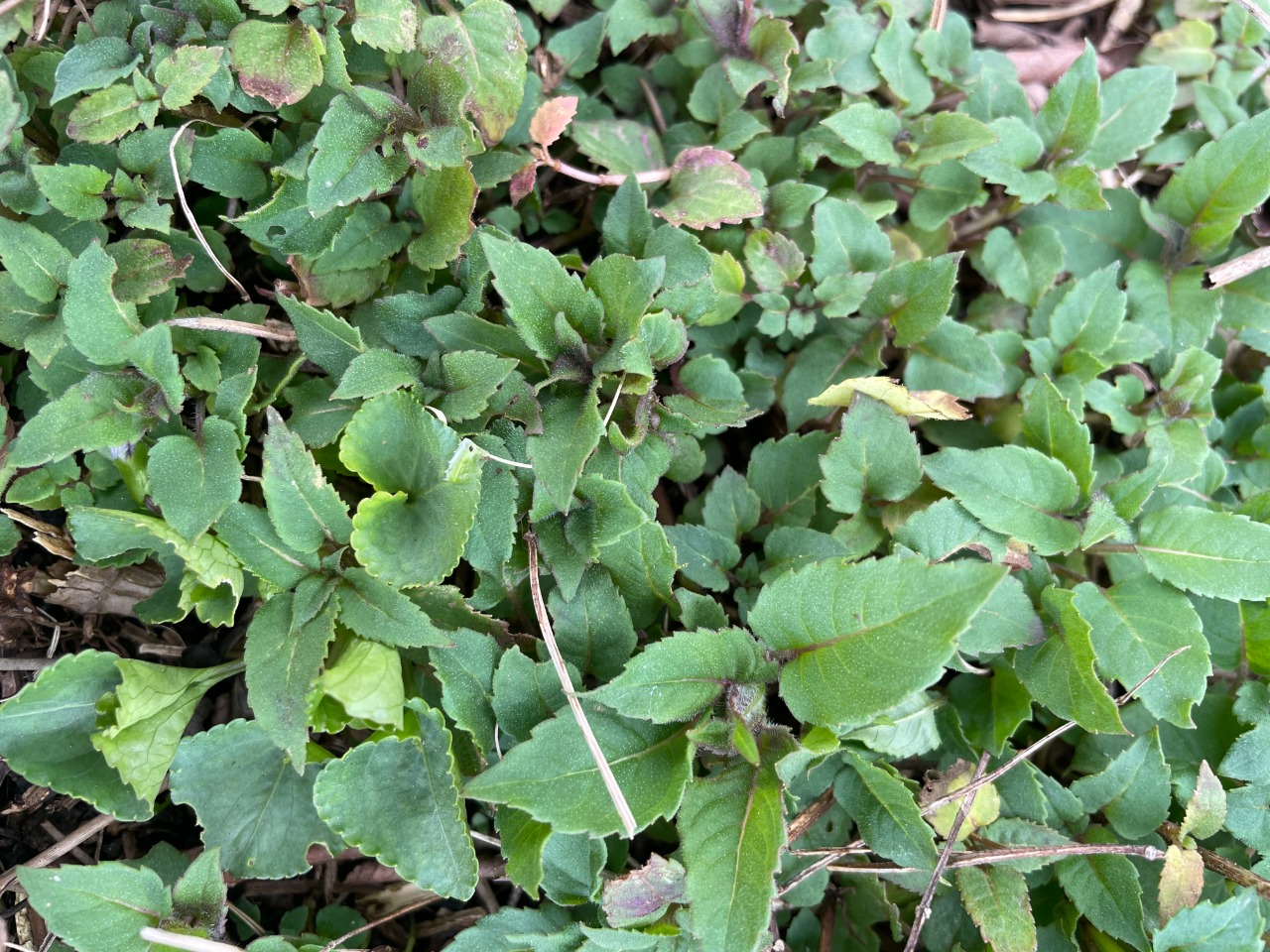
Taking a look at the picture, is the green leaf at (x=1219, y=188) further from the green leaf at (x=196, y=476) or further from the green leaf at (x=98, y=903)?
the green leaf at (x=98, y=903)

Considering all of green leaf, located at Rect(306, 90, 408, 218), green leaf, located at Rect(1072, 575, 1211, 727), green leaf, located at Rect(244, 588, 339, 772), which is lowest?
green leaf, located at Rect(1072, 575, 1211, 727)

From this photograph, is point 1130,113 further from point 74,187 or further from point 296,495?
point 74,187

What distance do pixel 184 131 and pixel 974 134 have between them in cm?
169

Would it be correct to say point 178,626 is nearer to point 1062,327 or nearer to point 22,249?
point 22,249

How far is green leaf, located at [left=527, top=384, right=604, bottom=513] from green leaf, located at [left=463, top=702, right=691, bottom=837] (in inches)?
16.0

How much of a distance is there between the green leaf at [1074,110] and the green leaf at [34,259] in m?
2.17

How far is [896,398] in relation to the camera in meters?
1.93

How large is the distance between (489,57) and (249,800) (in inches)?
60.5

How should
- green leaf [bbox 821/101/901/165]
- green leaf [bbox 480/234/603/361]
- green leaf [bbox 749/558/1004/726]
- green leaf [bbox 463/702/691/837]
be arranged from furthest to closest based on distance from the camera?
green leaf [bbox 821/101/901/165], green leaf [bbox 480/234/603/361], green leaf [bbox 463/702/691/837], green leaf [bbox 749/558/1004/726]

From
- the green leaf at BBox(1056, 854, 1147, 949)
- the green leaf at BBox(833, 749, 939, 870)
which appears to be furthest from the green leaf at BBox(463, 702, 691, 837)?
the green leaf at BBox(1056, 854, 1147, 949)

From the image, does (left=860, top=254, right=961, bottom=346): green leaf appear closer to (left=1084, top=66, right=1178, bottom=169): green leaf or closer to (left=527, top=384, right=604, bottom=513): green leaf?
(left=1084, top=66, right=1178, bottom=169): green leaf

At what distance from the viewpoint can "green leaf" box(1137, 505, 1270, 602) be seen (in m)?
1.85

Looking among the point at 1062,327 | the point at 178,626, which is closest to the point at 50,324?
the point at 178,626

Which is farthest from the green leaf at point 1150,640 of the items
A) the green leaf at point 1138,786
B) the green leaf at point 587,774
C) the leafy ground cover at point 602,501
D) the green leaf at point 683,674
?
the green leaf at point 587,774
